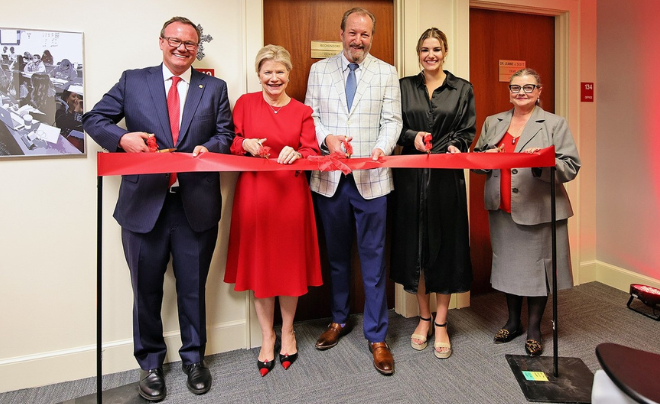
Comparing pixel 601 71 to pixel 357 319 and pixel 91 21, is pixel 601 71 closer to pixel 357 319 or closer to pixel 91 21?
pixel 357 319

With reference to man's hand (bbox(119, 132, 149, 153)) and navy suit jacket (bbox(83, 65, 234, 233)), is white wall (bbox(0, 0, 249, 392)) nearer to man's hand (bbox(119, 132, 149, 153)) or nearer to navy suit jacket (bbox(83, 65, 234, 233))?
navy suit jacket (bbox(83, 65, 234, 233))

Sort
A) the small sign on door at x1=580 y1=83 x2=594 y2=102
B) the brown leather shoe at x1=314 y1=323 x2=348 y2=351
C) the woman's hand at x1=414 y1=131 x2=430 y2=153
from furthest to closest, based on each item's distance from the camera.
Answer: the small sign on door at x1=580 y1=83 x2=594 y2=102
the brown leather shoe at x1=314 y1=323 x2=348 y2=351
the woman's hand at x1=414 y1=131 x2=430 y2=153

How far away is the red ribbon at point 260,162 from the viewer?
1734 mm

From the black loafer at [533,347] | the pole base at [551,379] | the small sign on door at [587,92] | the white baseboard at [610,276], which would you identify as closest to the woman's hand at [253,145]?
the pole base at [551,379]

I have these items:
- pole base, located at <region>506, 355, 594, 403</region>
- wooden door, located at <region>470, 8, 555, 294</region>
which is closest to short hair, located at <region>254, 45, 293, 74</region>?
wooden door, located at <region>470, 8, 555, 294</region>

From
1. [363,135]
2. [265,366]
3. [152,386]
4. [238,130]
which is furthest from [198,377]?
[363,135]

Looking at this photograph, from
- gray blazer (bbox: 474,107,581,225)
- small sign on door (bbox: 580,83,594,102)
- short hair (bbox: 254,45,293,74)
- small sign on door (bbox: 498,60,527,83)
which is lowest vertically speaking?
gray blazer (bbox: 474,107,581,225)

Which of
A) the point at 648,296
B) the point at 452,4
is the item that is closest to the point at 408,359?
the point at 648,296

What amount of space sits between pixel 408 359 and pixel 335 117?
1.46 meters

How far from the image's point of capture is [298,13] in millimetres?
2785

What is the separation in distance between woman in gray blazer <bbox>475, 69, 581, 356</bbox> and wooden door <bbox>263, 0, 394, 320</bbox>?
3.32ft

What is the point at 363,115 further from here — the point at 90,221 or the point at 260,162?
the point at 90,221

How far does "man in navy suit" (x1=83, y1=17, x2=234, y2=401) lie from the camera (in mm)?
1990

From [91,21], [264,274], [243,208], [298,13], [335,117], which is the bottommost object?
[264,274]
